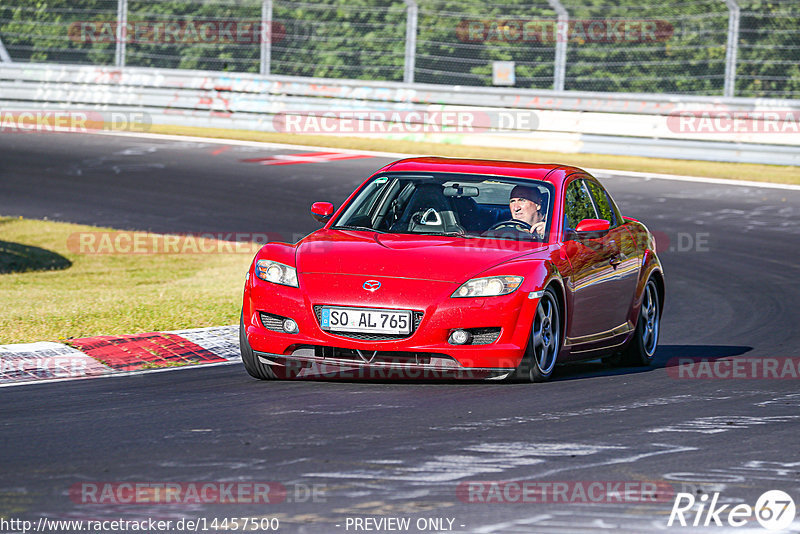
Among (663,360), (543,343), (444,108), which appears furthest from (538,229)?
(444,108)

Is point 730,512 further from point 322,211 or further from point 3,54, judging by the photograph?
point 3,54

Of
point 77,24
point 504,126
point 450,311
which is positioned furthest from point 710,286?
point 77,24

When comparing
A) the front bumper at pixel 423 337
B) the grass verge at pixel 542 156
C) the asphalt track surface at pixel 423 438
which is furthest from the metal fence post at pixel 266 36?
the front bumper at pixel 423 337

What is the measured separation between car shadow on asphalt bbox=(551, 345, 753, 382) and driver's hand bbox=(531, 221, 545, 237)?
0.90 meters

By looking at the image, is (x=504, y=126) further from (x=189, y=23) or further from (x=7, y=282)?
Answer: (x=7, y=282)

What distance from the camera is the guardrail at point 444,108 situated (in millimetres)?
22531

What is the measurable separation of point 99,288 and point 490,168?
19.1 feet

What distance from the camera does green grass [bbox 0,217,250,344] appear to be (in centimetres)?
1048

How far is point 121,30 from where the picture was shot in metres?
26.7

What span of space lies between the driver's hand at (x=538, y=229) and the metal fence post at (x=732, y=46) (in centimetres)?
1471

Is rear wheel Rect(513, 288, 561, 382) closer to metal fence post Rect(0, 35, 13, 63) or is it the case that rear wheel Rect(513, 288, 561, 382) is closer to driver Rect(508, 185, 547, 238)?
driver Rect(508, 185, 547, 238)

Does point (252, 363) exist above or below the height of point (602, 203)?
below

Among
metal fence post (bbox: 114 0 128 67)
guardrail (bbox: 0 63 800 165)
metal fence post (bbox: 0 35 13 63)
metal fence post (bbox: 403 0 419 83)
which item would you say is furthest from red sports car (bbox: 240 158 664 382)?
metal fence post (bbox: 0 35 13 63)

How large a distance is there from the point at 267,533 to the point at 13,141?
21358 mm
